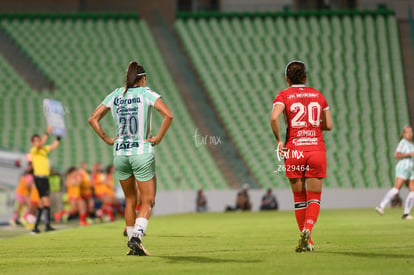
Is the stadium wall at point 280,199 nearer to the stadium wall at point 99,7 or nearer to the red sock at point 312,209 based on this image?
the stadium wall at point 99,7

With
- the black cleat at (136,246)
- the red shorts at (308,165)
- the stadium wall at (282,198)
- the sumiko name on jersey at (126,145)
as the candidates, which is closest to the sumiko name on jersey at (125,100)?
the sumiko name on jersey at (126,145)

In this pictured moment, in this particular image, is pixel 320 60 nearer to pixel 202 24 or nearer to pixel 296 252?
pixel 202 24

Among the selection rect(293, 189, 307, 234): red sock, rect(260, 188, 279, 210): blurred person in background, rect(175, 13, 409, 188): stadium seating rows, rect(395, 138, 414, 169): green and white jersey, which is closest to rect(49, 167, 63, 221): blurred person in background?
rect(260, 188, 279, 210): blurred person in background

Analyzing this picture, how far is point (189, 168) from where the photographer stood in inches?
1160

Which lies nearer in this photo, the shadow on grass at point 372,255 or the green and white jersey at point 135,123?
the shadow on grass at point 372,255

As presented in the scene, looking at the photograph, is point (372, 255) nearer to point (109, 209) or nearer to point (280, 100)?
point (280, 100)

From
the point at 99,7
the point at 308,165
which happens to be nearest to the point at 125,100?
the point at 308,165

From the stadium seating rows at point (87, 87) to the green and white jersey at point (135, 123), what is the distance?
19.9 m

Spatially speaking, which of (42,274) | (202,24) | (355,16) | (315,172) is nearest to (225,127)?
(202,24)

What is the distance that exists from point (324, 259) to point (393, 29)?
3001cm

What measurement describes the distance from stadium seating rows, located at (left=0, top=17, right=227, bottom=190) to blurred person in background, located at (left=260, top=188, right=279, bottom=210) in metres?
2.19

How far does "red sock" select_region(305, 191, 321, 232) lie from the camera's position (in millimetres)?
8477

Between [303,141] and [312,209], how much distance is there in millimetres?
812

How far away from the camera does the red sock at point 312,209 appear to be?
334 inches
